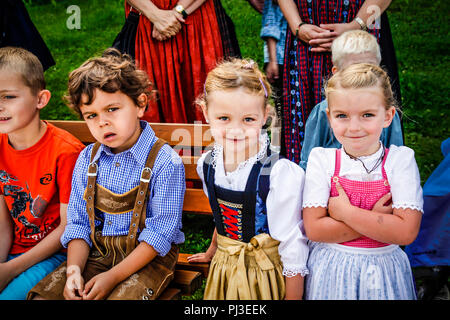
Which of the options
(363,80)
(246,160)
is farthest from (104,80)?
(363,80)

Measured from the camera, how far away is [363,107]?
1914mm

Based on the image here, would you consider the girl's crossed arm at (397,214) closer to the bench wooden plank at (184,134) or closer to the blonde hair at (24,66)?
the bench wooden plank at (184,134)

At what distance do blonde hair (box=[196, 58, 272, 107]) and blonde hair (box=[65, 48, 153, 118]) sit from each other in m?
0.40

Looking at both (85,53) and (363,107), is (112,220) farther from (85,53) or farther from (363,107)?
(85,53)

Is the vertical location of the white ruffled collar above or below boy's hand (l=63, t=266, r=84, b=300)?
above

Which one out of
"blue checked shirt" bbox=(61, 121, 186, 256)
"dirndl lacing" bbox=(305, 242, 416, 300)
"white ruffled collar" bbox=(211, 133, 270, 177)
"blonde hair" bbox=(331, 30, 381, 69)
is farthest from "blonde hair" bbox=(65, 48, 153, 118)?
"dirndl lacing" bbox=(305, 242, 416, 300)

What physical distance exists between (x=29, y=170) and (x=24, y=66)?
1.82 ft

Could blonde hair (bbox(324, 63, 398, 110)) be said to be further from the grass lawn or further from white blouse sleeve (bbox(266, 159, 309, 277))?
the grass lawn

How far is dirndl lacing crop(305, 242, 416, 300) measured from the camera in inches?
75.0

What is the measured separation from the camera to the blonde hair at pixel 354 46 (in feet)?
7.79

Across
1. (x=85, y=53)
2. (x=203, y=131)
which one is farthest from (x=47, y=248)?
(x=85, y=53)

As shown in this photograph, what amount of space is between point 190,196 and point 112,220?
0.52 m

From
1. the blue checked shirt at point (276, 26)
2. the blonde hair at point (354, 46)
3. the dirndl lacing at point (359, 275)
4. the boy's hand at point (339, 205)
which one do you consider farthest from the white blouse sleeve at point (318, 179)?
the blue checked shirt at point (276, 26)

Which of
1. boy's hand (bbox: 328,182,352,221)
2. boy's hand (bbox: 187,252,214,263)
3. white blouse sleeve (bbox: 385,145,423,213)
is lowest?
boy's hand (bbox: 187,252,214,263)
